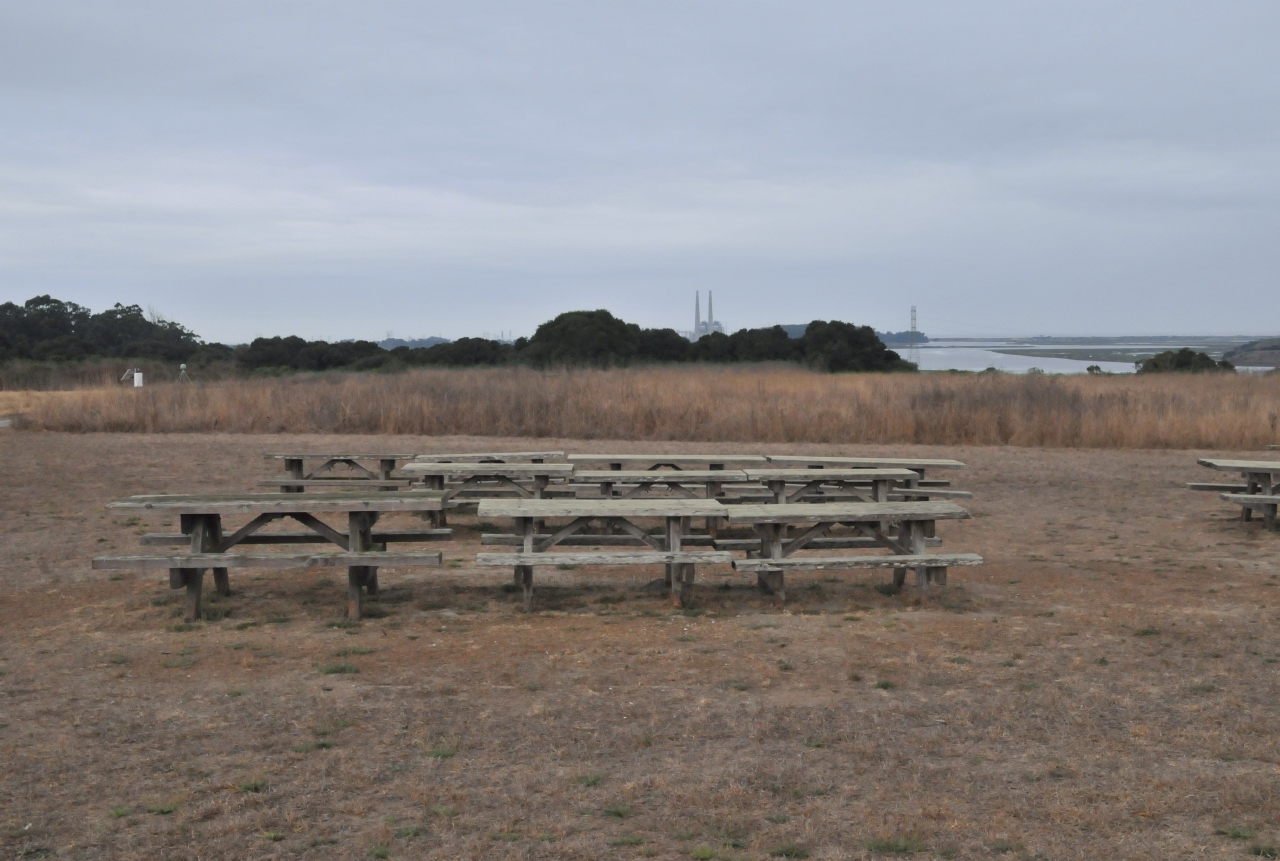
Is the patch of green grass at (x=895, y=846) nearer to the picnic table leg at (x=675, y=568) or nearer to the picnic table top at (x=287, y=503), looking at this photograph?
the picnic table leg at (x=675, y=568)

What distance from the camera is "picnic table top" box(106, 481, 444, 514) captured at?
21.0 ft

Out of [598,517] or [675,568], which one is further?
[675,568]

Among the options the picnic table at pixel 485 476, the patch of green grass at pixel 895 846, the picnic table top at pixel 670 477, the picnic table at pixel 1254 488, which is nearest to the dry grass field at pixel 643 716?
the patch of green grass at pixel 895 846

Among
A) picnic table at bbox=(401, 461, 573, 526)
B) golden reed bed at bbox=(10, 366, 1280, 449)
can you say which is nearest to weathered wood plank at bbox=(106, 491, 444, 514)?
picnic table at bbox=(401, 461, 573, 526)

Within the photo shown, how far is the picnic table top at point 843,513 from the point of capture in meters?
6.86

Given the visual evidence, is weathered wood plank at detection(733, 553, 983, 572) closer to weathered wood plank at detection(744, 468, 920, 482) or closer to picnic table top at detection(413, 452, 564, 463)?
weathered wood plank at detection(744, 468, 920, 482)

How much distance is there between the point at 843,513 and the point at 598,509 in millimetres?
1500

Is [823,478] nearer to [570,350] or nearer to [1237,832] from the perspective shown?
[1237,832]

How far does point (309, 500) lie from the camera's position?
21.8 feet

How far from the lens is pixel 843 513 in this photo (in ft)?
22.7

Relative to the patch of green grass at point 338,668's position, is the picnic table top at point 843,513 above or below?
above

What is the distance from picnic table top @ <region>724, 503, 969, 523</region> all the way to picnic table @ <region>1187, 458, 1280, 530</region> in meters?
4.12

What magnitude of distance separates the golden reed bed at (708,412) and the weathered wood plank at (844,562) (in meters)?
11.0

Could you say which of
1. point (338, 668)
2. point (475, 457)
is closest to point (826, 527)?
point (338, 668)
